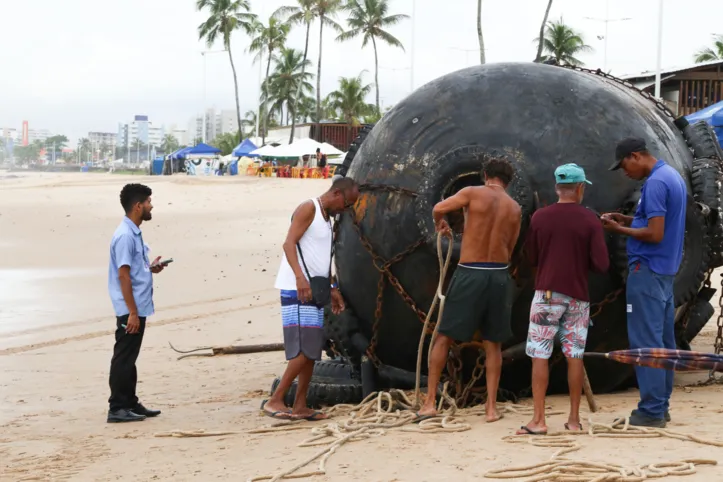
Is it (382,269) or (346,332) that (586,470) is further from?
(346,332)

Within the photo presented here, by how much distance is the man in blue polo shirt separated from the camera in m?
5.86

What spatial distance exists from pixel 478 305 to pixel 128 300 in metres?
2.64

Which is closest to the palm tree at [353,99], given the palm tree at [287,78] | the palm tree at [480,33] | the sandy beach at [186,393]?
the palm tree at [287,78]

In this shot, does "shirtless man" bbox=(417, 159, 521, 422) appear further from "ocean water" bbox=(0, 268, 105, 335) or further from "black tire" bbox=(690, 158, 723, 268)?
"ocean water" bbox=(0, 268, 105, 335)

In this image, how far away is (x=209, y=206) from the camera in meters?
28.8

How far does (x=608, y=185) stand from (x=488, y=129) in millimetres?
856

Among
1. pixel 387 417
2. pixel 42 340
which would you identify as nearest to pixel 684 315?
pixel 387 417

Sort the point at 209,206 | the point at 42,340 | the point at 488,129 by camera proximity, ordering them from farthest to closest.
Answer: the point at 209,206, the point at 42,340, the point at 488,129

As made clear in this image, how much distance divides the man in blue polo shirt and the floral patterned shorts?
341 millimetres

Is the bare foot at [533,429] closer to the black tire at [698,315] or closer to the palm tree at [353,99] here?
the black tire at [698,315]

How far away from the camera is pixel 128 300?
7.28 m

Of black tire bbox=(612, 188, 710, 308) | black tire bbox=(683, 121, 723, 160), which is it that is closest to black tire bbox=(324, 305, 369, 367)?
black tire bbox=(612, 188, 710, 308)

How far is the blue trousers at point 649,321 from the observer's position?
5836mm

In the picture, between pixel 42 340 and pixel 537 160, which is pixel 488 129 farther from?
pixel 42 340
